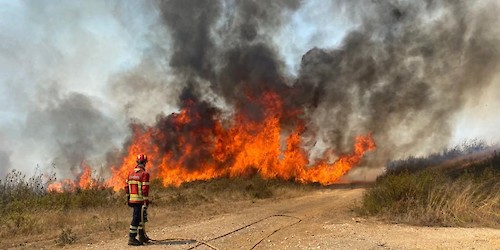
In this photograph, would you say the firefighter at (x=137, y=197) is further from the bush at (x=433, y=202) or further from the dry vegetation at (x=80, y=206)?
the bush at (x=433, y=202)

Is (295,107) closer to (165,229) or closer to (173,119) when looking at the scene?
(173,119)

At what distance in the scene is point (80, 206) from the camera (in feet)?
54.4

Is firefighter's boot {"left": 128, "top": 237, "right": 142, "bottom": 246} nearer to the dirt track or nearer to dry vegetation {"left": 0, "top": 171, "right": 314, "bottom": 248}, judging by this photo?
the dirt track

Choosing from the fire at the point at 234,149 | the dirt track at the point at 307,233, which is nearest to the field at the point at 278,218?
the dirt track at the point at 307,233

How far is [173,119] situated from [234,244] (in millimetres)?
23386

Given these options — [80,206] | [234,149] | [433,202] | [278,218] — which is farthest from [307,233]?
[234,149]

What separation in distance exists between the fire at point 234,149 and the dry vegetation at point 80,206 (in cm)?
433

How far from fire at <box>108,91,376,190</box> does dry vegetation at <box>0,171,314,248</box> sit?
170 inches

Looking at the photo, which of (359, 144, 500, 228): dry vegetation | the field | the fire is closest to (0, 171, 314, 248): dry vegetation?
the field

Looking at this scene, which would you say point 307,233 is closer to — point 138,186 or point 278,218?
point 278,218

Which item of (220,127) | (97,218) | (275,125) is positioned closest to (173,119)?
(220,127)

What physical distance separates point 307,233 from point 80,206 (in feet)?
34.3

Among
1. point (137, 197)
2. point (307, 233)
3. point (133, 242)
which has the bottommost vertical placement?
point (307, 233)

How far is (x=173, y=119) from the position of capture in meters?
32.4
